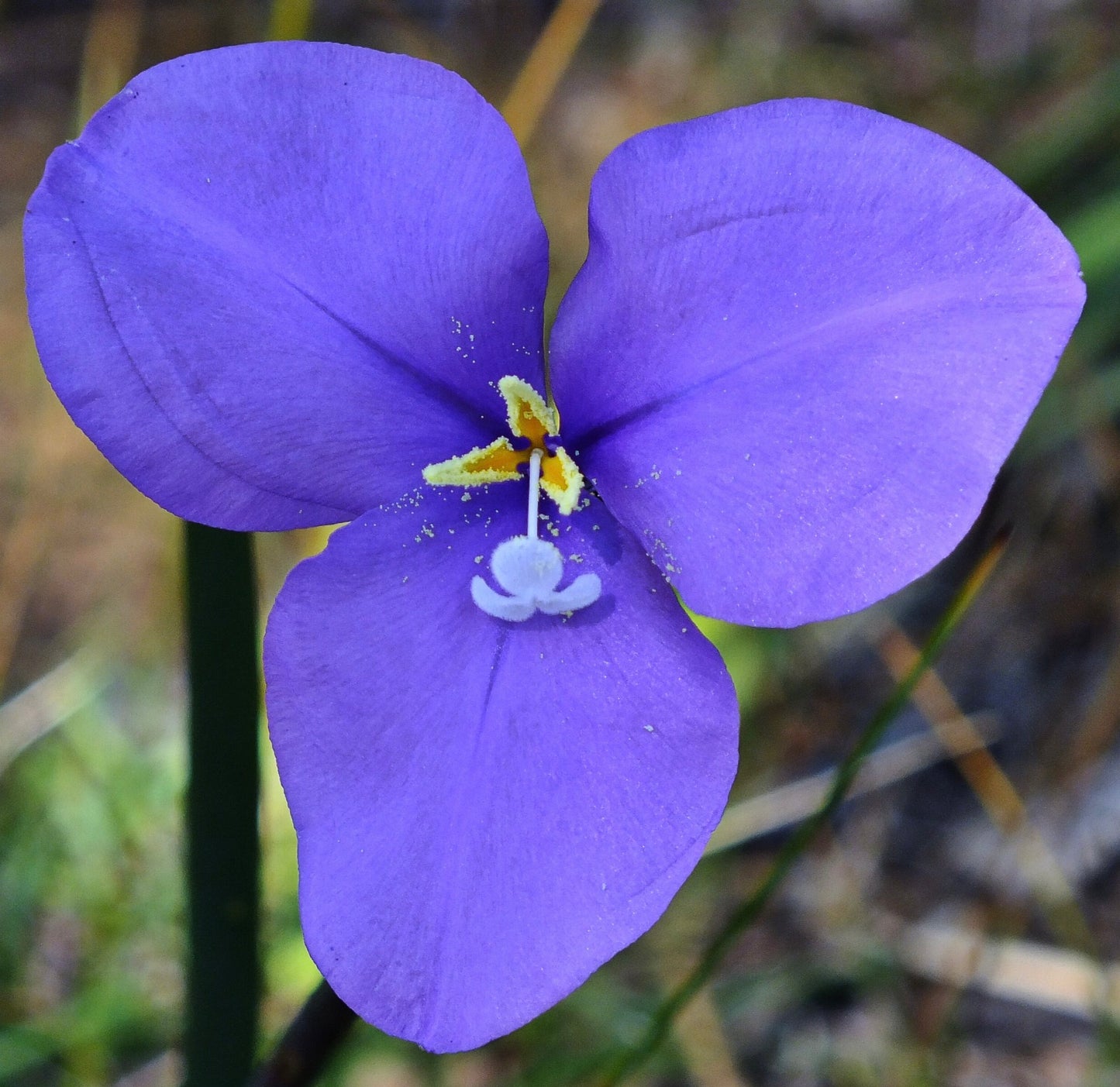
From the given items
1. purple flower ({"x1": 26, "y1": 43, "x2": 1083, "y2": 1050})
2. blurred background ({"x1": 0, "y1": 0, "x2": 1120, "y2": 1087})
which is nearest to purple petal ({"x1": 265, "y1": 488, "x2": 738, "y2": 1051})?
purple flower ({"x1": 26, "y1": 43, "x2": 1083, "y2": 1050})

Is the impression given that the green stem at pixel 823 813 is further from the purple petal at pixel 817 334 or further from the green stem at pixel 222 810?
the green stem at pixel 222 810

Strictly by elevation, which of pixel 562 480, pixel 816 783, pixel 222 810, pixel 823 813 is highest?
pixel 562 480

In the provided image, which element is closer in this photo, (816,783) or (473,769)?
(473,769)

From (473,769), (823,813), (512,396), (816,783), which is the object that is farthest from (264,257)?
(816,783)

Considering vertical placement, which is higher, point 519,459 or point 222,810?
point 519,459

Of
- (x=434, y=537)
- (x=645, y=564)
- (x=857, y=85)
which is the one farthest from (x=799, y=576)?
(x=857, y=85)

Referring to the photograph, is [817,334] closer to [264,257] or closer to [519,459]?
[519,459]

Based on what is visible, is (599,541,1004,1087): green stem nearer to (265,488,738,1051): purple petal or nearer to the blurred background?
(265,488,738,1051): purple petal
